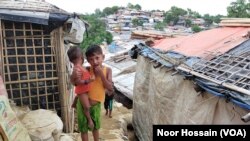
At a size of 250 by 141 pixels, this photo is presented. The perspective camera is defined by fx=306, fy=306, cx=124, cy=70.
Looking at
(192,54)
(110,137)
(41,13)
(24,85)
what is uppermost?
(41,13)

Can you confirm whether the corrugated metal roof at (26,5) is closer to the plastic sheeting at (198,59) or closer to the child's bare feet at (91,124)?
the plastic sheeting at (198,59)

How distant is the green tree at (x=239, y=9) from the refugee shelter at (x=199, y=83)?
31.8 feet

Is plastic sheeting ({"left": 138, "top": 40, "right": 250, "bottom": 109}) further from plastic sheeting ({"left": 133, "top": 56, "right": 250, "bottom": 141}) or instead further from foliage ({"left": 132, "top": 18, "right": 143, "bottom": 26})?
foliage ({"left": 132, "top": 18, "right": 143, "bottom": 26})

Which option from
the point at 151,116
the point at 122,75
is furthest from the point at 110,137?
the point at 122,75

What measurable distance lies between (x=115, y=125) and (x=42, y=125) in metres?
3.59

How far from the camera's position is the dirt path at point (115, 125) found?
24.3ft

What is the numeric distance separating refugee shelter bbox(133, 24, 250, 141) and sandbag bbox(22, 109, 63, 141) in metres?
2.24

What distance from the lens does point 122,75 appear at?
12.6 m

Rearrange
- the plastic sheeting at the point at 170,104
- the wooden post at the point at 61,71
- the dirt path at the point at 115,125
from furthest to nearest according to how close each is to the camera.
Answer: the dirt path at the point at 115,125
the wooden post at the point at 61,71
the plastic sheeting at the point at 170,104

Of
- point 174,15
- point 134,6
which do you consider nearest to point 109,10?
point 134,6

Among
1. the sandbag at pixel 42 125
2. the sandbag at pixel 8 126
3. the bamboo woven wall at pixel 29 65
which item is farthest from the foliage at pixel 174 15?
the sandbag at pixel 8 126

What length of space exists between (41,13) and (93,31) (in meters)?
21.2

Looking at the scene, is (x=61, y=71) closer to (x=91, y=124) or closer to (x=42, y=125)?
(x=42, y=125)

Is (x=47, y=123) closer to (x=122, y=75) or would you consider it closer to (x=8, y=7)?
(x=8, y=7)
